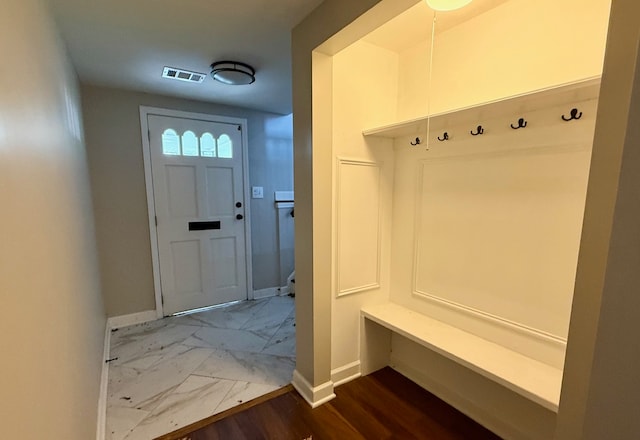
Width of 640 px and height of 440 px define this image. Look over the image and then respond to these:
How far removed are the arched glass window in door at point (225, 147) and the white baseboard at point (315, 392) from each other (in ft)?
7.80

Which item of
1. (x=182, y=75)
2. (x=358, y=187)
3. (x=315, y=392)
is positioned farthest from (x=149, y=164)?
(x=315, y=392)

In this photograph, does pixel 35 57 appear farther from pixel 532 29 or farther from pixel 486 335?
pixel 486 335

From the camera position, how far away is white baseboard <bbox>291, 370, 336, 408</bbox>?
6.07 ft

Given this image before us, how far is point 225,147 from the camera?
326 centimetres

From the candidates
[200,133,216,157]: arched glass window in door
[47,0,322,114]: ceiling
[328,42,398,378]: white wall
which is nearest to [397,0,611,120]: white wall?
[328,42,398,378]: white wall

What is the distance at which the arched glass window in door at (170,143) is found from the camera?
2.95m

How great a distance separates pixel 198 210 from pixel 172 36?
1760 mm

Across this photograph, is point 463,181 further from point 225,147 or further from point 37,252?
point 225,147

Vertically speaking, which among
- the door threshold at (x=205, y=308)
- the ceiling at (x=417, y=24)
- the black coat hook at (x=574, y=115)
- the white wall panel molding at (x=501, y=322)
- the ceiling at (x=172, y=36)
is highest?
the ceiling at (x=417, y=24)

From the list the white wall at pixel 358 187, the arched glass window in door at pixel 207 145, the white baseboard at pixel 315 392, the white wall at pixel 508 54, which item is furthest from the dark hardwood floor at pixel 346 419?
the arched glass window in door at pixel 207 145

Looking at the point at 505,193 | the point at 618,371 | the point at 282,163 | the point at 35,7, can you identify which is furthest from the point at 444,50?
the point at 282,163

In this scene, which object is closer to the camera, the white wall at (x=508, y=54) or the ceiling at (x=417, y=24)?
the white wall at (x=508, y=54)

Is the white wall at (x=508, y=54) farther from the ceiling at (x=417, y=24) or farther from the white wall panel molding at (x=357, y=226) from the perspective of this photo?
the white wall panel molding at (x=357, y=226)

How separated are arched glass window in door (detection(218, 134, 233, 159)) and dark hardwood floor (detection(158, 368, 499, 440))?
7.90 feet
